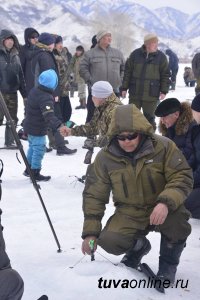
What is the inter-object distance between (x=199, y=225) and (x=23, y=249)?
170 centimetres

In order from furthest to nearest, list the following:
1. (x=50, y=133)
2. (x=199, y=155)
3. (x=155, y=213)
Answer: (x=50, y=133) < (x=199, y=155) < (x=155, y=213)

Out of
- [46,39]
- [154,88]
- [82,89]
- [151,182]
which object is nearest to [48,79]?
[46,39]

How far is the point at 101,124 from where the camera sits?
5289mm

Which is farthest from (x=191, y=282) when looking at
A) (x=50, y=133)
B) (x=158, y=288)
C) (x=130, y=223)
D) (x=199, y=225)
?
(x=50, y=133)

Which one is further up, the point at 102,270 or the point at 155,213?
the point at 155,213

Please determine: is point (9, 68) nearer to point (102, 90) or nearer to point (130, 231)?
point (102, 90)

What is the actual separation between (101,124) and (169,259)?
238cm

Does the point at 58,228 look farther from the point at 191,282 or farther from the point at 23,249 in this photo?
the point at 191,282

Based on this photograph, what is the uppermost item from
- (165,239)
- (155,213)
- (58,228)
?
(155,213)

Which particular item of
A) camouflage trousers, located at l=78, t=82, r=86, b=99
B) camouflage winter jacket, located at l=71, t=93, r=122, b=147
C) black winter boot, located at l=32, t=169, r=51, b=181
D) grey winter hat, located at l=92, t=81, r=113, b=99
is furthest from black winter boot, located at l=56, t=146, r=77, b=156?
camouflage trousers, located at l=78, t=82, r=86, b=99

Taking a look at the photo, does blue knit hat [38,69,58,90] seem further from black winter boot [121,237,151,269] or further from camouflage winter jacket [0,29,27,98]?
black winter boot [121,237,151,269]

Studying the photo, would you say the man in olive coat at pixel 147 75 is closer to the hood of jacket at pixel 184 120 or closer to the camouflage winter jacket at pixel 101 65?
the camouflage winter jacket at pixel 101 65

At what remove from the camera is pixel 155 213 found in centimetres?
290

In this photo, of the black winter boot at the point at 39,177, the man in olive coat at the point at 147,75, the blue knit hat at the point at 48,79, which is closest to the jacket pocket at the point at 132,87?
the man in olive coat at the point at 147,75
